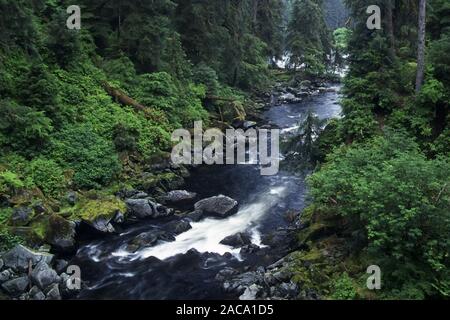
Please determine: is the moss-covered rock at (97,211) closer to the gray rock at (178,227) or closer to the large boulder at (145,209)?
the large boulder at (145,209)

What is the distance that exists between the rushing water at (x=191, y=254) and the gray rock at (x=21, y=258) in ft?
5.13

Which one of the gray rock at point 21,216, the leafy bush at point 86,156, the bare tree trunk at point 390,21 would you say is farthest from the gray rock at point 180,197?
the bare tree trunk at point 390,21

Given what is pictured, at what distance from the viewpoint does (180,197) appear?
70.9ft

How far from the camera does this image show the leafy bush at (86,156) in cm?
2072

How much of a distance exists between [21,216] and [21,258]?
236cm

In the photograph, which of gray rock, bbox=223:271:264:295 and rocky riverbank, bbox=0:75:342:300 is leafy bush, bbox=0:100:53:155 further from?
gray rock, bbox=223:271:264:295

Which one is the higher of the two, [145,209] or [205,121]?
[205,121]

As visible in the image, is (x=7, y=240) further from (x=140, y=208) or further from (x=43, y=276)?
(x=140, y=208)

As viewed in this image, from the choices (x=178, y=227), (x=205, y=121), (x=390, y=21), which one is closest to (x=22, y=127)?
(x=178, y=227)

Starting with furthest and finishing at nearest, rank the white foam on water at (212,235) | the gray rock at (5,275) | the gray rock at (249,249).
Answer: the white foam on water at (212,235), the gray rock at (249,249), the gray rock at (5,275)

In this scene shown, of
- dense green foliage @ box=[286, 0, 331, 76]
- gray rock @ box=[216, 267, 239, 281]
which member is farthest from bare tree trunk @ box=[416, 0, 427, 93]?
dense green foliage @ box=[286, 0, 331, 76]

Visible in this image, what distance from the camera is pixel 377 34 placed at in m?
20.5
